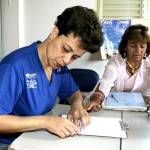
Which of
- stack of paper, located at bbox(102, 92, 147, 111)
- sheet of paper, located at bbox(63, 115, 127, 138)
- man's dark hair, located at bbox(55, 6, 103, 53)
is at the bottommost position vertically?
sheet of paper, located at bbox(63, 115, 127, 138)

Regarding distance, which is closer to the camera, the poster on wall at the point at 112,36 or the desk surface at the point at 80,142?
the desk surface at the point at 80,142

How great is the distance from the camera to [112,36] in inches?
119

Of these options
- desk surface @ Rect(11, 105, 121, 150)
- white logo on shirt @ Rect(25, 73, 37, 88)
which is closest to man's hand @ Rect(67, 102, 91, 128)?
desk surface @ Rect(11, 105, 121, 150)

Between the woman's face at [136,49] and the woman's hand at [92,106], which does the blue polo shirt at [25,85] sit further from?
the woman's face at [136,49]

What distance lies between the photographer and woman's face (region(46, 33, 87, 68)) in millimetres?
1008

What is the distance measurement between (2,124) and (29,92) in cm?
21

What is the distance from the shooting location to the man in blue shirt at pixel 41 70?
1.00 metres

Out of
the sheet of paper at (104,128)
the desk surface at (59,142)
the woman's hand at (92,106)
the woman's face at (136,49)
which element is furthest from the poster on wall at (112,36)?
the desk surface at (59,142)

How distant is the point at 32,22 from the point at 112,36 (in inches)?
43.5

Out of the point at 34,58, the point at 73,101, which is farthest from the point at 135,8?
the point at 34,58

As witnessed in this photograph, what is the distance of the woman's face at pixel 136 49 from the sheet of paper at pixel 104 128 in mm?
792

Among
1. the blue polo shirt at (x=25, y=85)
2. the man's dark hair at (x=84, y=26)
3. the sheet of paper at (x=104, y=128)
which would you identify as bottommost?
the sheet of paper at (x=104, y=128)

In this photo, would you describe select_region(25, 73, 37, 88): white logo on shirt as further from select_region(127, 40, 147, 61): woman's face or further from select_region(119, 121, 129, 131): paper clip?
select_region(127, 40, 147, 61): woman's face

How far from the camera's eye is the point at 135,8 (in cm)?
295
